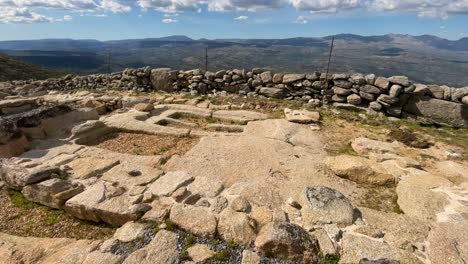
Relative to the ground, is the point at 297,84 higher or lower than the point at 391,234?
higher

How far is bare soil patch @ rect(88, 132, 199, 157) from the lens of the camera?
Result: 9484 millimetres

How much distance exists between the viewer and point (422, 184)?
7.10 m

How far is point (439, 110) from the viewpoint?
12.4 metres

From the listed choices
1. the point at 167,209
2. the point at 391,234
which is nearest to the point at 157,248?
the point at 167,209

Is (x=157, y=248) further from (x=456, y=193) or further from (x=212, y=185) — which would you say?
(x=456, y=193)

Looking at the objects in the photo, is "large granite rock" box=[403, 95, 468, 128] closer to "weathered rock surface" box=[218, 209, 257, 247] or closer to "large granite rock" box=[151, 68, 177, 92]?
"weathered rock surface" box=[218, 209, 257, 247]

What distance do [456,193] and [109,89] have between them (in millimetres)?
18633

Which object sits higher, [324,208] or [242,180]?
[324,208]

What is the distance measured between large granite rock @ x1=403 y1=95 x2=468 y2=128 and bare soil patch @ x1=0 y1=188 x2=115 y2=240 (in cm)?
1257

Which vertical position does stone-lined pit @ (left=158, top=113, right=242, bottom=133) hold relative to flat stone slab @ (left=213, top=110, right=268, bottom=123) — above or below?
below

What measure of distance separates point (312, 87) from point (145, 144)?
29.4 ft

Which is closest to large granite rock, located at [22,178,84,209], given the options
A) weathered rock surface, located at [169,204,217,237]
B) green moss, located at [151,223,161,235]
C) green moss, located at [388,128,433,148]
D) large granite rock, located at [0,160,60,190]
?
large granite rock, located at [0,160,60,190]

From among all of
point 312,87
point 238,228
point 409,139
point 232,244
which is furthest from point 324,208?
point 312,87

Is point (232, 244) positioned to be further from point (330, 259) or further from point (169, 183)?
point (169, 183)
